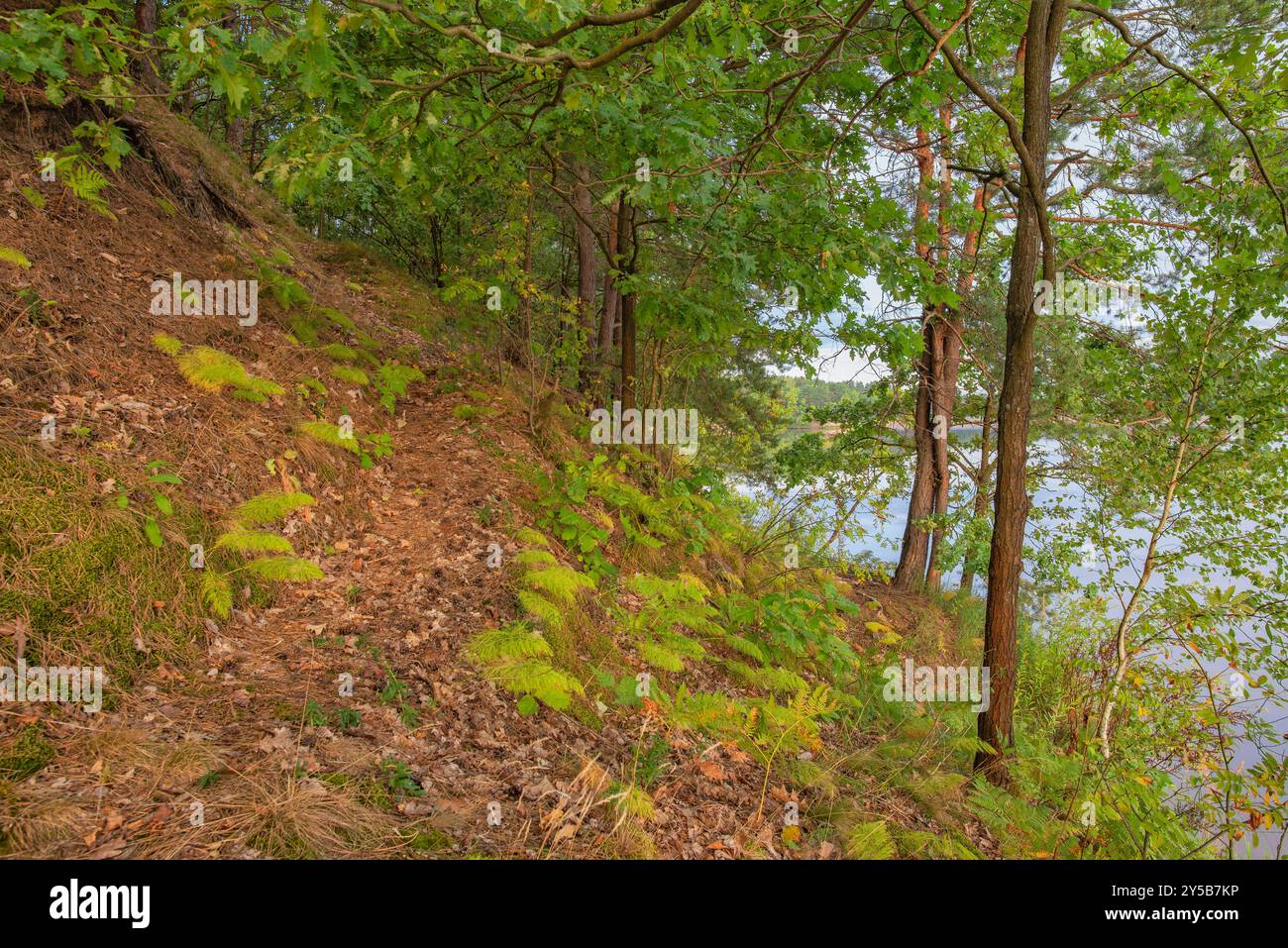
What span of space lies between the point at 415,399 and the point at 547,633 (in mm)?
4097

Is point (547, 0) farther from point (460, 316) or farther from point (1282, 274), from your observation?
point (460, 316)

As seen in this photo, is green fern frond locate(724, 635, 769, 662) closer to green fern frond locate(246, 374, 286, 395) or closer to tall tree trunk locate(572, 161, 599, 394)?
tall tree trunk locate(572, 161, 599, 394)

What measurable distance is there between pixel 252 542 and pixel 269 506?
1.47ft

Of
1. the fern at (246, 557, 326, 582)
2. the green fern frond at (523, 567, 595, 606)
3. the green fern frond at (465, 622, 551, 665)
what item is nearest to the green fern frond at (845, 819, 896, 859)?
the green fern frond at (465, 622, 551, 665)

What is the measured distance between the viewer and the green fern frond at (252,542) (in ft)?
13.4

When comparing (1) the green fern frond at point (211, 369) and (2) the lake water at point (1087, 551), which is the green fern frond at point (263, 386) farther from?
(2) the lake water at point (1087, 551)

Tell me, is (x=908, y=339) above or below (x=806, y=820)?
above

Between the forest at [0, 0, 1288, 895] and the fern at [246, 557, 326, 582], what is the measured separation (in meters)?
0.03

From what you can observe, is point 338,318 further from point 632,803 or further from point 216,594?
point 632,803

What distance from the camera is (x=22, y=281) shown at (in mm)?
4520

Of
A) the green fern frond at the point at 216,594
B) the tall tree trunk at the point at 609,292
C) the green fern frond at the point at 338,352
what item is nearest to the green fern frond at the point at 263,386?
the green fern frond at the point at 338,352

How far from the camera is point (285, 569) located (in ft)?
13.8
